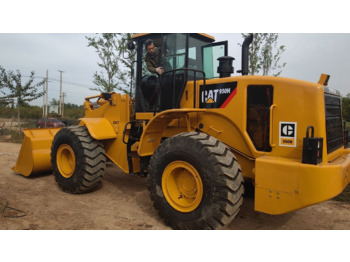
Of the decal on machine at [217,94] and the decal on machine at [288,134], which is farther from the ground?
the decal on machine at [217,94]

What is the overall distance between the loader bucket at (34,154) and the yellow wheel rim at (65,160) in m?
0.90

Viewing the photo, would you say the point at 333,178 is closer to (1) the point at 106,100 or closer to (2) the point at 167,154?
(2) the point at 167,154

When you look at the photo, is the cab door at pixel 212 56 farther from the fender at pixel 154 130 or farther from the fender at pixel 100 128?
the fender at pixel 100 128

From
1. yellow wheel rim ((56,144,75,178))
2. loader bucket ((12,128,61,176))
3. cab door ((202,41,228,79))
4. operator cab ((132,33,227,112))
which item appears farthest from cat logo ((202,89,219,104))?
loader bucket ((12,128,61,176))

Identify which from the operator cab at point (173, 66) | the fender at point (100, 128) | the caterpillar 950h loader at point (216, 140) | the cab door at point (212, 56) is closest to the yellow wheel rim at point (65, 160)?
the caterpillar 950h loader at point (216, 140)

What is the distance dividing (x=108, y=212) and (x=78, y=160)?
49.8 inches

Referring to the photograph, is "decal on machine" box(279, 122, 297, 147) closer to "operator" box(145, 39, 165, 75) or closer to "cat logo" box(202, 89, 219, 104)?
"cat logo" box(202, 89, 219, 104)

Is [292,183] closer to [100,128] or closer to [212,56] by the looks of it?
[212,56]

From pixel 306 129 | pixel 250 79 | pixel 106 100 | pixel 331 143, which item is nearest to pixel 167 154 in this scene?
pixel 250 79

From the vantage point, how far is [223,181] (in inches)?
126

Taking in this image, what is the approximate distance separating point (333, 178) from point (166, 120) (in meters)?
2.46

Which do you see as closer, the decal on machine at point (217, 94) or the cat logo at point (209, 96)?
the decal on machine at point (217, 94)

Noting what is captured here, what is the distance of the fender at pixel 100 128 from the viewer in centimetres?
525

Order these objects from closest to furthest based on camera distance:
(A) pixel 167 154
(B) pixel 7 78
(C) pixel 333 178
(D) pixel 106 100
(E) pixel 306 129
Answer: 1. (C) pixel 333 178
2. (E) pixel 306 129
3. (A) pixel 167 154
4. (D) pixel 106 100
5. (B) pixel 7 78
